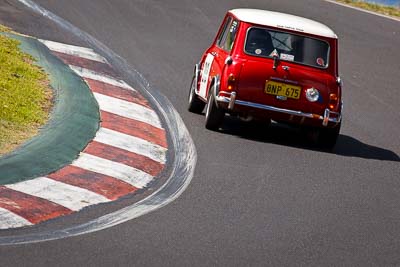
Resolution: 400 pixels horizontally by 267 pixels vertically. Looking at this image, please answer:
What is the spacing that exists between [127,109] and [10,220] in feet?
17.8

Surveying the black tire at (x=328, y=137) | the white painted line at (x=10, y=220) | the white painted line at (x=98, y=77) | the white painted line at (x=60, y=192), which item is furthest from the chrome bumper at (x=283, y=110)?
the white painted line at (x=10, y=220)

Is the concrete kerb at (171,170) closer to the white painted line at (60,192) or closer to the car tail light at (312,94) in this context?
the white painted line at (60,192)

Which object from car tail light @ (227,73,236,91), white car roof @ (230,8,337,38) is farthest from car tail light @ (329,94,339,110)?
car tail light @ (227,73,236,91)

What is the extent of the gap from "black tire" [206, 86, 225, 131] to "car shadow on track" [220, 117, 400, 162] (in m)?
0.16

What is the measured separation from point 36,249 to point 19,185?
71.0 inches

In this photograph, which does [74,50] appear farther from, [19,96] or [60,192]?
[60,192]

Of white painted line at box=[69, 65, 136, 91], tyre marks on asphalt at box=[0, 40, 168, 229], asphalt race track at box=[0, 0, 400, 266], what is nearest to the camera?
A: asphalt race track at box=[0, 0, 400, 266]

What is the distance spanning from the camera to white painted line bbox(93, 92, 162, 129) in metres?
13.0

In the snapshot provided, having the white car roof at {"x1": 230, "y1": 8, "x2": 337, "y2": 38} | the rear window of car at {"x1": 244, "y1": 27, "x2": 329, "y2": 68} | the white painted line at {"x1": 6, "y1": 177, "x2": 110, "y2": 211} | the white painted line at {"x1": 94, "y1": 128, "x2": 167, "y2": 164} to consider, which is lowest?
the white painted line at {"x1": 6, "y1": 177, "x2": 110, "y2": 211}

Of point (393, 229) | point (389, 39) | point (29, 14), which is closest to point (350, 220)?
point (393, 229)

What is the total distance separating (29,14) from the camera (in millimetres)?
20234

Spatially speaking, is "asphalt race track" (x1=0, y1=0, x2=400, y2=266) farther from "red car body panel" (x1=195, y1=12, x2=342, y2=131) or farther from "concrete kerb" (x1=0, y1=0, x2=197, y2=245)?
"red car body panel" (x1=195, y1=12, x2=342, y2=131)

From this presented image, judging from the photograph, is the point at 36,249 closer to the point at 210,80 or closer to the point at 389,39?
the point at 210,80

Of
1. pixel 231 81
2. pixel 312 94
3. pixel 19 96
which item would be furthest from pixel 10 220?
pixel 312 94
